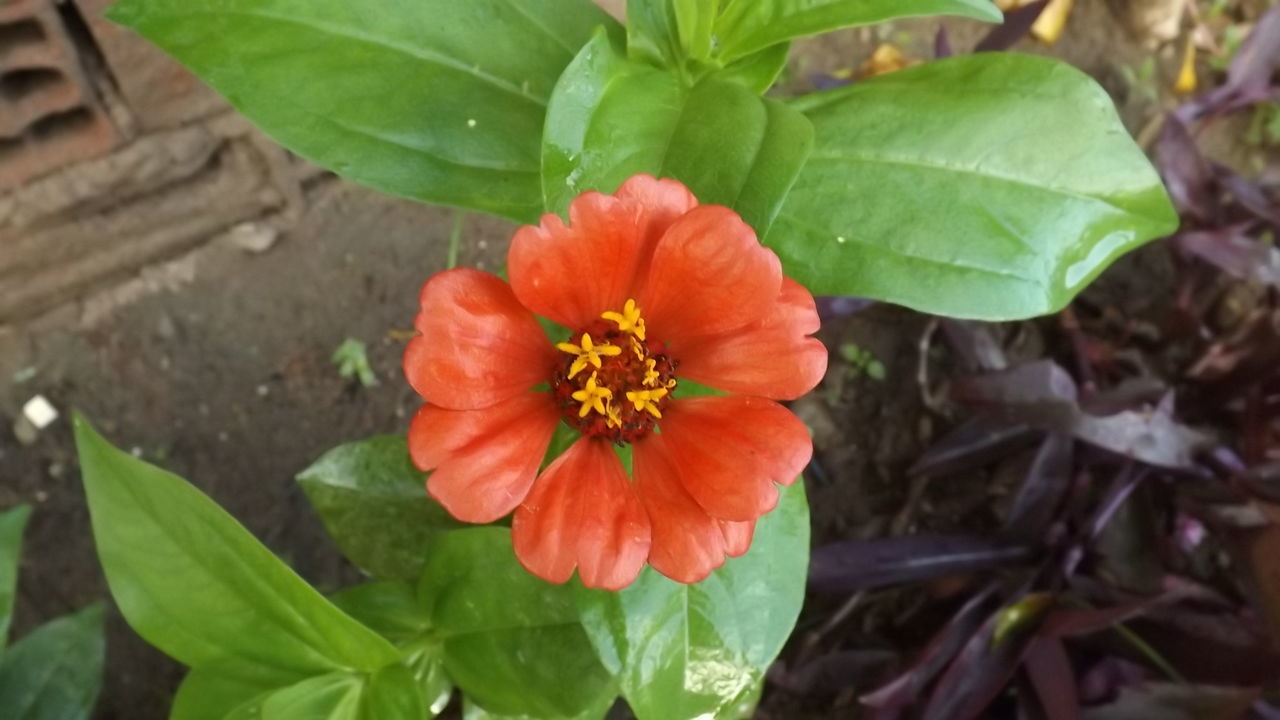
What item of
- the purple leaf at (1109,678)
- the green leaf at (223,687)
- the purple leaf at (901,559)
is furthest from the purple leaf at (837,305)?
Answer: the green leaf at (223,687)

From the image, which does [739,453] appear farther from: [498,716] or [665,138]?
[498,716]

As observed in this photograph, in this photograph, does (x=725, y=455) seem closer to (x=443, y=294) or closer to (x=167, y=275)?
(x=443, y=294)

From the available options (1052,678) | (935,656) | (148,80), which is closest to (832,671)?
(935,656)

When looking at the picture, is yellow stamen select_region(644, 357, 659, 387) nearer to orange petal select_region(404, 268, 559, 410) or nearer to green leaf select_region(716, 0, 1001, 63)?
orange petal select_region(404, 268, 559, 410)

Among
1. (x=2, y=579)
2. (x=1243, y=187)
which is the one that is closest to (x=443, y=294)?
(x=2, y=579)

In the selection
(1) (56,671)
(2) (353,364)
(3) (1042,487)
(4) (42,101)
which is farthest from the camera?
(2) (353,364)

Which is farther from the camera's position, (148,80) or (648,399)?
(148,80)

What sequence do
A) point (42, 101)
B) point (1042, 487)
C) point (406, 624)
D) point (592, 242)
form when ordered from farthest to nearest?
point (1042, 487) → point (42, 101) → point (406, 624) → point (592, 242)
